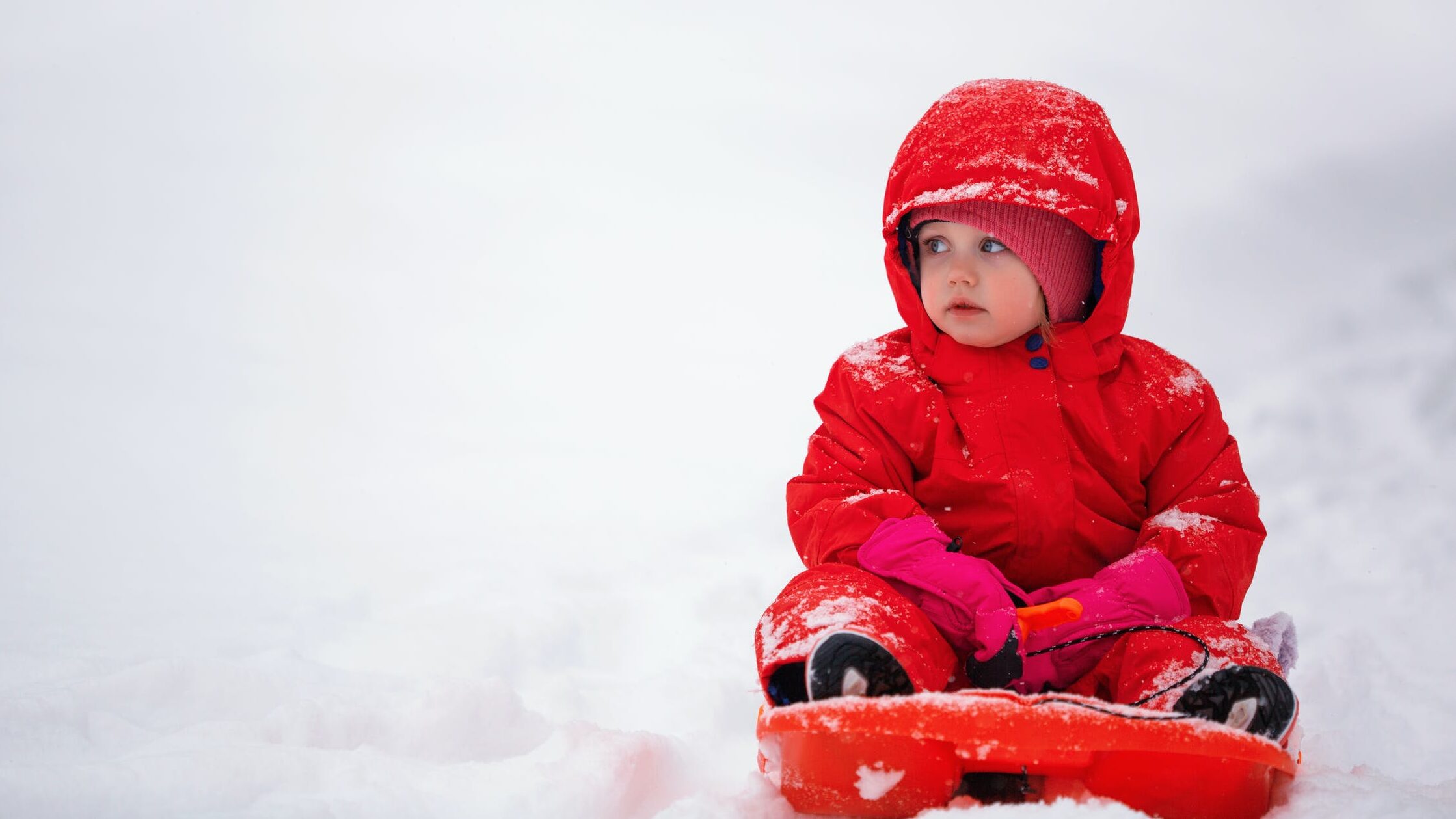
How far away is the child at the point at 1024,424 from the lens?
1.63m

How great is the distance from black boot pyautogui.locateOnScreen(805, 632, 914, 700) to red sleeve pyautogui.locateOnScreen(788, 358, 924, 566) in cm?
35

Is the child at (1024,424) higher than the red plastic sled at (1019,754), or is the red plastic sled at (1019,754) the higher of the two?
the child at (1024,424)

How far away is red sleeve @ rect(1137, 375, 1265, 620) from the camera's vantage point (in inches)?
65.6

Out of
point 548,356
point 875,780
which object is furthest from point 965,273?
point 548,356

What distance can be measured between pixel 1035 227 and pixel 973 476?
1.42 feet

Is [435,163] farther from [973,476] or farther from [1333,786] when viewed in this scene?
[1333,786]

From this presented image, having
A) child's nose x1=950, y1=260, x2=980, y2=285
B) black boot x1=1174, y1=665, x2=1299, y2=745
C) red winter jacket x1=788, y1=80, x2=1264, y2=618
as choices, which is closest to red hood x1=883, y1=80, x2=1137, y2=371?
red winter jacket x1=788, y1=80, x2=1264, y2=618

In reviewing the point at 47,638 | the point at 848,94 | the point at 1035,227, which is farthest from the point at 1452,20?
the point at 47,638

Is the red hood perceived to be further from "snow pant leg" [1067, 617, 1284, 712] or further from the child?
"snow pant leg" [1067, 617, 1284, 712]

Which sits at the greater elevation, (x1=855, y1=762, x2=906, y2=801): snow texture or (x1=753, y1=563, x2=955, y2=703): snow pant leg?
(x1=753, y1=563, x2=955, y2=703): snow pant leg

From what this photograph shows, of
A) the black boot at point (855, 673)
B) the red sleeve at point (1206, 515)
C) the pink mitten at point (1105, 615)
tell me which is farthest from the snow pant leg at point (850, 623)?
the red sleeve at point (1206, 515)

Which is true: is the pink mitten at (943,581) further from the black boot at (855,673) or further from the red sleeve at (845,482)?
the black boot at (855,673)

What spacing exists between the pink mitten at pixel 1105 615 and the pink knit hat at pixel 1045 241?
1.57 feet

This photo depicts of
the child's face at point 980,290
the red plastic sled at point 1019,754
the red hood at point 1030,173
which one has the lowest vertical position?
the red plastic sled at point 1019,754
